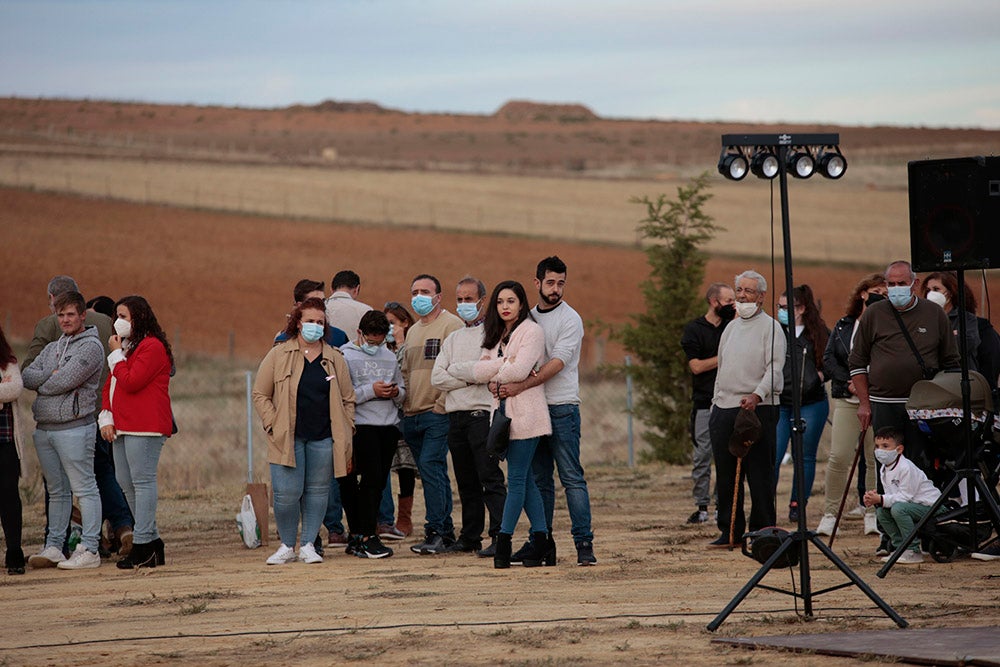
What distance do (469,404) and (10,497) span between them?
353 centimetres

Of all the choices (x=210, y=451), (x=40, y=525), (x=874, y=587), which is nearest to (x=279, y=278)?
(x=210, y=451)

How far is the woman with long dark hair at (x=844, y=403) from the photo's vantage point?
11305mm

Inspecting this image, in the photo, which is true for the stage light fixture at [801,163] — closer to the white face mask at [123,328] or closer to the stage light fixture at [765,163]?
the stage light fixture at [765,163]

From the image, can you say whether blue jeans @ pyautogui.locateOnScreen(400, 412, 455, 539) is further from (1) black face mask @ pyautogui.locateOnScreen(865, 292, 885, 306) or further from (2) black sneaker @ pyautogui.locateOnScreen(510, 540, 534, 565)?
(1) black face mask @ pyautogui.locateOnScreen(865, 292, 885, 306)

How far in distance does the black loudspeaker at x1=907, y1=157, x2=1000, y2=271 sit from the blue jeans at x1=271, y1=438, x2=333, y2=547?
454 cm

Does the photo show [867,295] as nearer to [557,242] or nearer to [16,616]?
[16,616]

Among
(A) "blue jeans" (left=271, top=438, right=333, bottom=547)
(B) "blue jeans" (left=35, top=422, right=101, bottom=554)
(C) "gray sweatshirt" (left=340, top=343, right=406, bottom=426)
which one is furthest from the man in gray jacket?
(C) "gray sweatshirt" (left=340, top=343, right=406, bottom=426)

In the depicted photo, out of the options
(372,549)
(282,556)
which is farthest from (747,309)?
(282,556)

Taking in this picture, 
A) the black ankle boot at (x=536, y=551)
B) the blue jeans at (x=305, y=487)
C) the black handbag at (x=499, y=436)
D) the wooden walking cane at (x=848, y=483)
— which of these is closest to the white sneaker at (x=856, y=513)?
the wooden walking cane at (x=848, y=483)

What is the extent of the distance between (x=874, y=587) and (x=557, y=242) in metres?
43.4

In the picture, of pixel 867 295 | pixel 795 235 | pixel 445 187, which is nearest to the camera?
pixel 867 295

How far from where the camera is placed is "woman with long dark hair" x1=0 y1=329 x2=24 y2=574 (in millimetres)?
10320

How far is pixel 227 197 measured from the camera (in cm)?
5753

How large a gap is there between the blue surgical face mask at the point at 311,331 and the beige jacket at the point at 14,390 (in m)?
2.16
